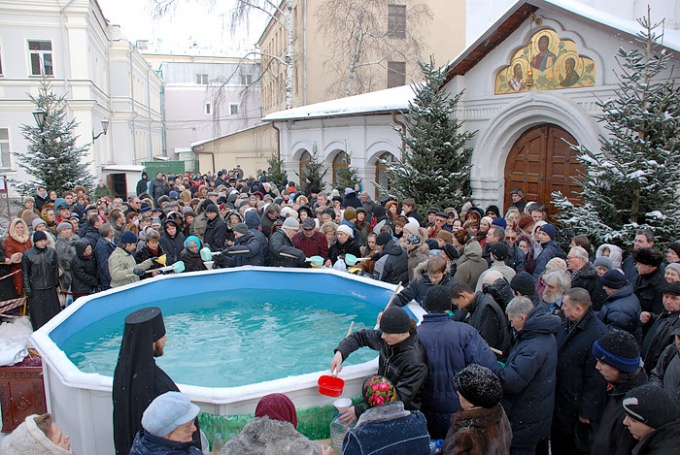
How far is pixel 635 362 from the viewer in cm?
353

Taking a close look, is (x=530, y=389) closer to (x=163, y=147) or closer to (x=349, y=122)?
(x=349, y=122)

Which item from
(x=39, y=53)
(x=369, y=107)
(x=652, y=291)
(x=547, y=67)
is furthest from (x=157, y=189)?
(x=652, y=291)

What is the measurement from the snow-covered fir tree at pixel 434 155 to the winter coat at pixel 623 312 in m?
6.72

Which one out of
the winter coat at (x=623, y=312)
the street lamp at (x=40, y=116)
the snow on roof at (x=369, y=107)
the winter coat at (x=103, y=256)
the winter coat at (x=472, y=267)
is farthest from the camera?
the street lamp at (x=40, y=116)

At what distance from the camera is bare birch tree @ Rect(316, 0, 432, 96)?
2559 cm

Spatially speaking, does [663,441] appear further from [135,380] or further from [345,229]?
[345,229]

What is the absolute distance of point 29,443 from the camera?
10.1ft

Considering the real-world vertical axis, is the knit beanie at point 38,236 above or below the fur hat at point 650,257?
above

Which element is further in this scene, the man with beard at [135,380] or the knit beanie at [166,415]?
the man with beard at [135,380]

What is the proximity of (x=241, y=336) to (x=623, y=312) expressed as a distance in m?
4.54

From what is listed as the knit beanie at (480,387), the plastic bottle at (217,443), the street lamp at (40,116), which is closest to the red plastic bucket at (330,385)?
the plastic bottle at (217,443)

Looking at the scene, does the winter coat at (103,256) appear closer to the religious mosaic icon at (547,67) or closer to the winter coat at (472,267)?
the winter coat at (472,267)

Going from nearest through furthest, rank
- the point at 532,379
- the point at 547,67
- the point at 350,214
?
the point at 532,379
the point at 350,214
the point at 547,67

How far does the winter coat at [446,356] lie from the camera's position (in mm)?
4098
